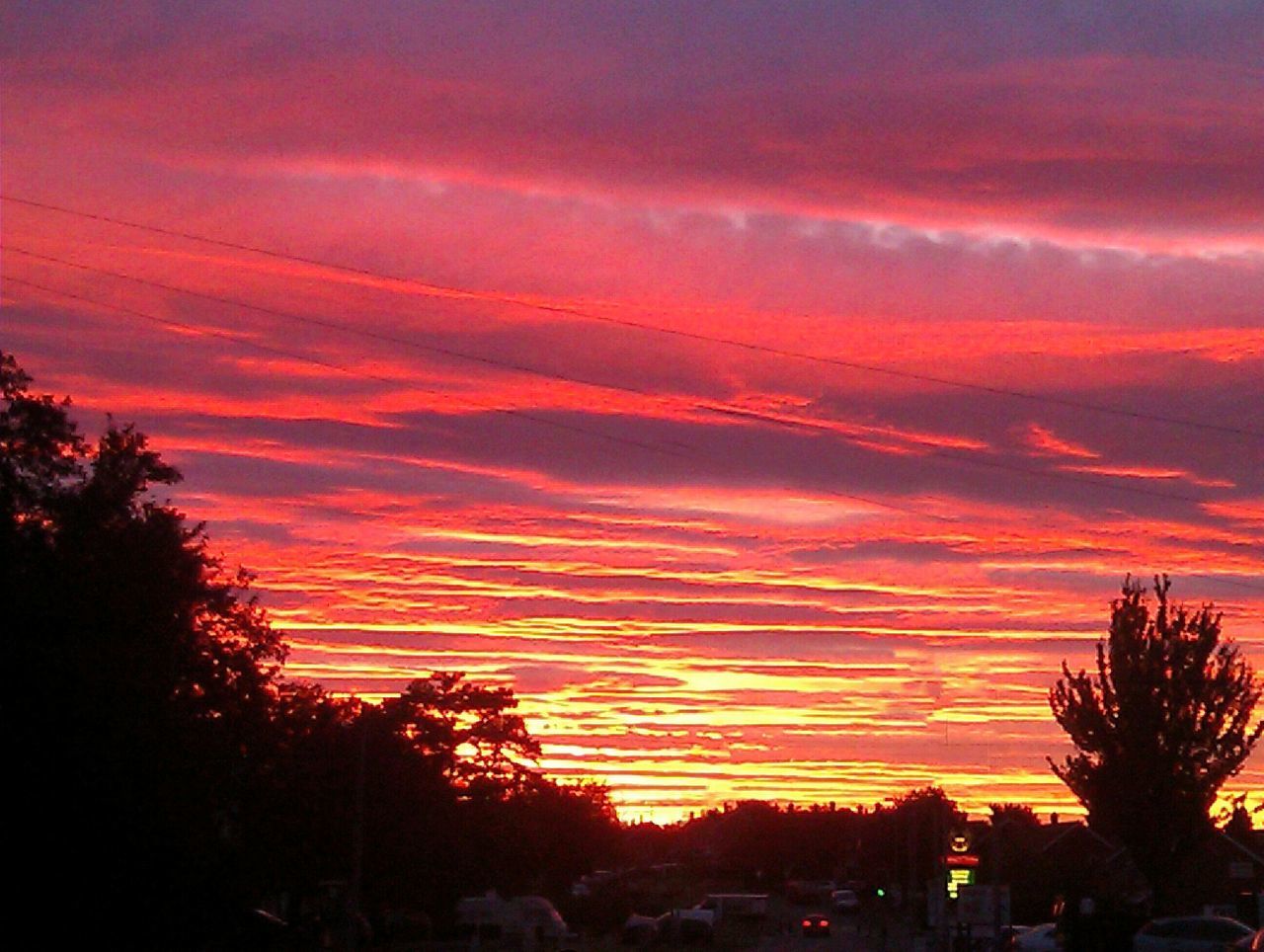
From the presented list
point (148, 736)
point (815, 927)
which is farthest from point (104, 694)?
point (815, 927)

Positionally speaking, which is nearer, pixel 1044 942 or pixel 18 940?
pixel 18 940

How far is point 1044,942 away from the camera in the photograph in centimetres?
4912

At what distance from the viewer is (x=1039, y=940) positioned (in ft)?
163

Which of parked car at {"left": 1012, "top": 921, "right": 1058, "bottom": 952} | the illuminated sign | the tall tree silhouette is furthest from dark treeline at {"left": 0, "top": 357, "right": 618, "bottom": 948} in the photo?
parked car at {"left": 1012, "top": 921, "right": 1058, "bottom": 952}

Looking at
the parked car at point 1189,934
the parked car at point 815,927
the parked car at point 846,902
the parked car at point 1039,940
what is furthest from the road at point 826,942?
the parked car at point 846,902

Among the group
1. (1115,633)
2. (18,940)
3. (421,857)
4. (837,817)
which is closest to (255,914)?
(421,857)

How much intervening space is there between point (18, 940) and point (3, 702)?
499 centimetres

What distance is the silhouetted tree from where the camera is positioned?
49.3 meters

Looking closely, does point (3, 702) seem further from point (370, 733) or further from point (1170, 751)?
point (1170, 751)

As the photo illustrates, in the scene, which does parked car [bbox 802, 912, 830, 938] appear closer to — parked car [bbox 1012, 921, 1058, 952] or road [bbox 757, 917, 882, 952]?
road [bbox 757, 917, 882, 952]

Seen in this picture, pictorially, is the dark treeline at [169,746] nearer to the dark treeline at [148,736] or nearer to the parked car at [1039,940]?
the dark treeline at [148,736]

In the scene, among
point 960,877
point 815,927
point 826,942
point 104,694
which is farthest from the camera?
point 815,927

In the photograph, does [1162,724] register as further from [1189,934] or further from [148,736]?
[148,736]

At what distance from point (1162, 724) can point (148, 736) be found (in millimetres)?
28612
